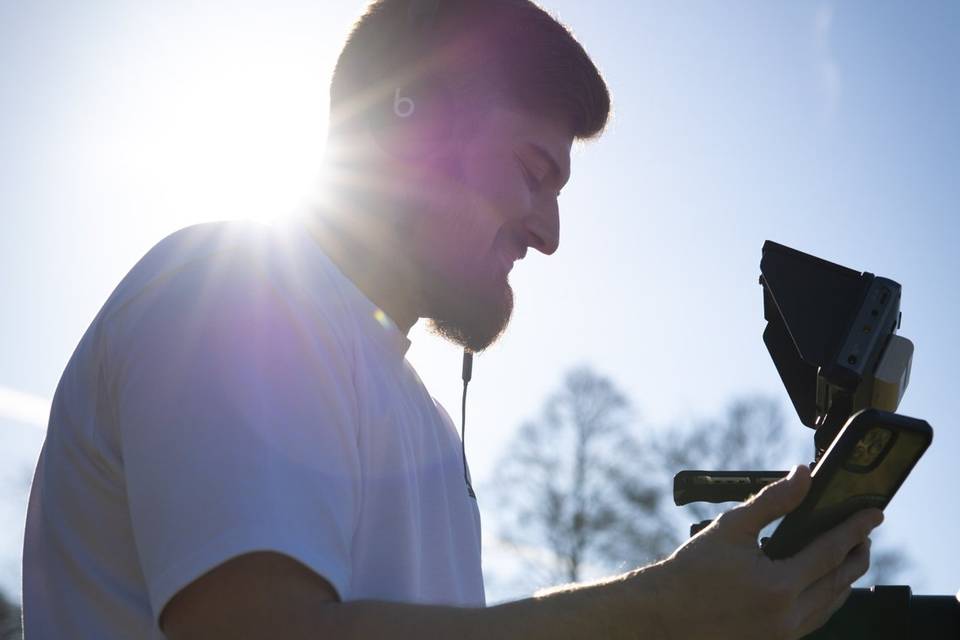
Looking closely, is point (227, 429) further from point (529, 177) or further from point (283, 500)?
point (529, 177)

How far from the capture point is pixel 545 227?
2.36 m

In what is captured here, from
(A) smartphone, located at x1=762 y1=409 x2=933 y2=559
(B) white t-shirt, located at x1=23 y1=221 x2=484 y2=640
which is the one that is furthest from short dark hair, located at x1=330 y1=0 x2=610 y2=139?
(A) smartphone, located at x1=762 y1=409 x2=933 y2=559

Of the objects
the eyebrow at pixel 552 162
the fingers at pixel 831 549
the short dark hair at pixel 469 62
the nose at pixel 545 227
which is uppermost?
the short dark hair at pixel 469 62

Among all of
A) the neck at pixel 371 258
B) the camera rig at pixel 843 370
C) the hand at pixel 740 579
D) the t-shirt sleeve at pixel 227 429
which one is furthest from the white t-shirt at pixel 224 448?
the camera rig at pixel 843 370

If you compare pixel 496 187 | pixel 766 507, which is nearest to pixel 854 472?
pixel 766 507

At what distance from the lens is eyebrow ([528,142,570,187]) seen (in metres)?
2.32

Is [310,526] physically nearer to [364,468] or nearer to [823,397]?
[364,468]

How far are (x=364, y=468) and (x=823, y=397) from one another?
1130 mm

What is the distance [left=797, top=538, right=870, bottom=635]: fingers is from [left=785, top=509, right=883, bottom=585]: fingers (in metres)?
0.01

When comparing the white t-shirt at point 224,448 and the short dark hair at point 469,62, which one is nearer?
the white t-shirt at point 224,448

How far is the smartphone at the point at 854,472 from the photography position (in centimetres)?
136

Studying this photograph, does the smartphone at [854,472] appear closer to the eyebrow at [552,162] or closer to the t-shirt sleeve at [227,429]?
the t-shirt sleeve at [227,429]

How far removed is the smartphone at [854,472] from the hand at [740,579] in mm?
37

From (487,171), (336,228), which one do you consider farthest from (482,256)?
(336,228)
